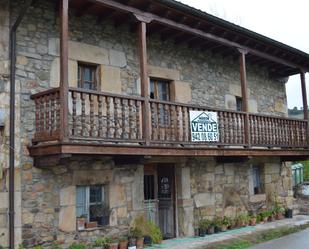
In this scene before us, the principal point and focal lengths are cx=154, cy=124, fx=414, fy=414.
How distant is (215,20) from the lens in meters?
9.31

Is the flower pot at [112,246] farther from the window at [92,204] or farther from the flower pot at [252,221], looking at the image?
the flower pot at [252,221]

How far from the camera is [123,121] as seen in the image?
24.8ft

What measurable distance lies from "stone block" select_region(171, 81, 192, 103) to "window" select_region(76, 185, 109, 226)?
308 centimetres

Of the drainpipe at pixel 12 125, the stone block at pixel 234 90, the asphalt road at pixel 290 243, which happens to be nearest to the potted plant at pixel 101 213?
the drainpipe at pixel 12 125

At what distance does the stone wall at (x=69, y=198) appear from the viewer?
7390 mm

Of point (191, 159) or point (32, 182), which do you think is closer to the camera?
point (32, 182)

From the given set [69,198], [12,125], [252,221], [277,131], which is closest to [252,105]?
[277,131]

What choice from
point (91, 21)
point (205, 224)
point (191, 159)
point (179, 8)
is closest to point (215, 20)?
point (179, 8)

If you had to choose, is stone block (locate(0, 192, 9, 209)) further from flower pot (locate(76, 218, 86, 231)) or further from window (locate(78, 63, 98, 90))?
window (locate(78, 63, 98, 90))

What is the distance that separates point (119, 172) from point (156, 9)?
3.47m

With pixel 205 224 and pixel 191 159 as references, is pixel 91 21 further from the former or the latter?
pixel 205 224

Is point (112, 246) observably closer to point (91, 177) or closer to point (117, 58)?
point (91, 177)

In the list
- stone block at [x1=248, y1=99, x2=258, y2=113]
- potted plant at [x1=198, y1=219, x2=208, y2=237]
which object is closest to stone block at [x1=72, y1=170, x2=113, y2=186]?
potted plant at [x1=198, y1=219, x2=208, y2=237]

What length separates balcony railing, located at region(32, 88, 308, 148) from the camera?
275 inches
